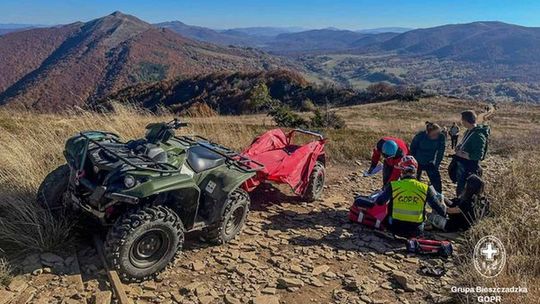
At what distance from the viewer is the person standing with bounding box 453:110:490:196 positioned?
6.90 meters

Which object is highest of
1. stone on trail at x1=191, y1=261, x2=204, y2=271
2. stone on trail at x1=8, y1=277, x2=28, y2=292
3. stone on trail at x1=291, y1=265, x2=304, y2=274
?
stone on trail at x1=8, y1=277, x2=28, y2=292

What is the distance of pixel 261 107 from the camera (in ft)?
126

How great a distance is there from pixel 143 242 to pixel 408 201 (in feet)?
11.0

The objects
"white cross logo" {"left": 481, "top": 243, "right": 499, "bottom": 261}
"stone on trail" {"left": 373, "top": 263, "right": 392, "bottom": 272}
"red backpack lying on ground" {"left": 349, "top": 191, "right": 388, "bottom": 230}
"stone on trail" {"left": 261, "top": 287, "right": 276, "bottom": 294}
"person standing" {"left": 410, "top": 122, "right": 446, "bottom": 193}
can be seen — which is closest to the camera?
"stone on trail" {"left": 261, "top": 287, "right": 276, "bottom": 294}

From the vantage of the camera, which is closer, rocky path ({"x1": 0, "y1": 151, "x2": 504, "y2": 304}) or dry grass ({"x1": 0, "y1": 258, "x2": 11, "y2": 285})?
dry grass ({"x1": 0, "y1": 258, "x2": 11, "y2": 285})

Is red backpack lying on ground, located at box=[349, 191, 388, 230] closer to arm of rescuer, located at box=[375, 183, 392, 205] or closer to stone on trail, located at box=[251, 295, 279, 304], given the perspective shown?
arm of rescuer, located at box=[375, 183, 392, 205]

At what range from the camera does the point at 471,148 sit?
6.95 m

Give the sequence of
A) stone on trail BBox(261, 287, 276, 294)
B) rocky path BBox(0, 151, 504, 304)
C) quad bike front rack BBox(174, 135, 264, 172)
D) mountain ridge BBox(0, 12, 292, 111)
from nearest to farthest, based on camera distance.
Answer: rocky path BBox(0, 151, 504, 304)
stone on trail BBox(261, 287, 276, 294)
quad bike front rack BBox(174, 135, 264, 172)
mountain ridge BBox(0, 12, 292, 111)

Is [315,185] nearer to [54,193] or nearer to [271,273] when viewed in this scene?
[271,273]

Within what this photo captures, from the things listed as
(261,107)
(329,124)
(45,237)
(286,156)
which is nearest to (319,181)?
(286,156)

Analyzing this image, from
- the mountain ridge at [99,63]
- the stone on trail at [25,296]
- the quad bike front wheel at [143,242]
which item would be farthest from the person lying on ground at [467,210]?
the mountain ridge at [99,63]

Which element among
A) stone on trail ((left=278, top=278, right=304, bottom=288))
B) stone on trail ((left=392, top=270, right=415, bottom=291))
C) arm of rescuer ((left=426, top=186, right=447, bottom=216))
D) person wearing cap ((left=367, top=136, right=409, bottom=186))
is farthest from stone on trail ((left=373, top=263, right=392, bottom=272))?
person wearing cap ((left=367, top=136, right=409, bottom=186))

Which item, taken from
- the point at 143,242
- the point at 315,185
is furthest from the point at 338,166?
the point at 143,242

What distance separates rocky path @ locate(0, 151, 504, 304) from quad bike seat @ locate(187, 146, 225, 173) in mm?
976
